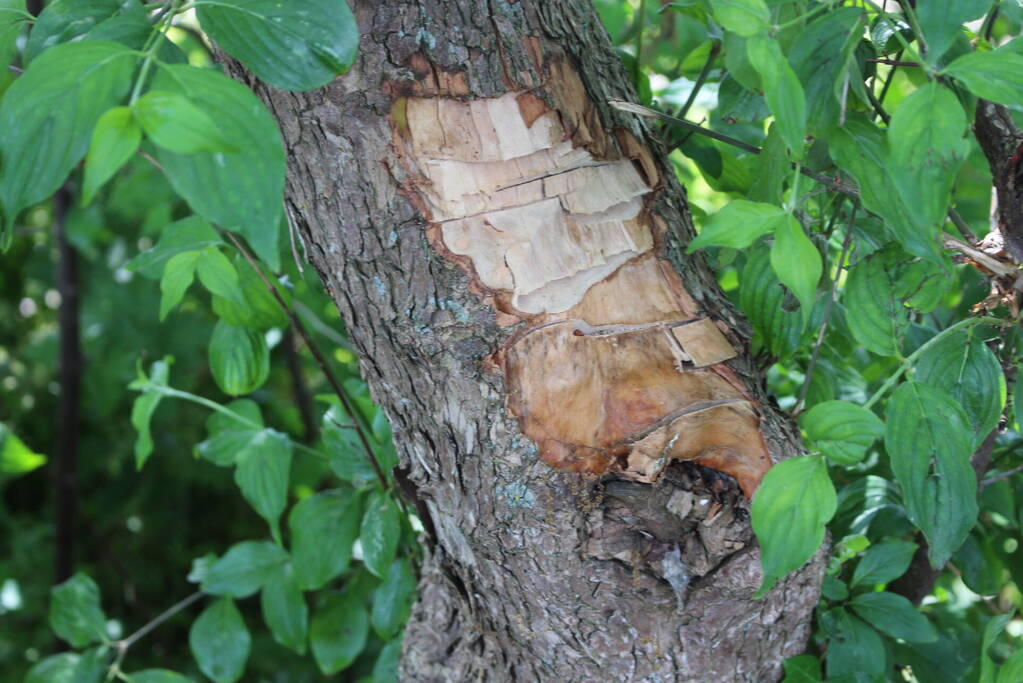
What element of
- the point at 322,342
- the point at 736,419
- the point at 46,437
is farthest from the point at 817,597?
the point at 46,437

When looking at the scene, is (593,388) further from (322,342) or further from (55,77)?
(322,342)

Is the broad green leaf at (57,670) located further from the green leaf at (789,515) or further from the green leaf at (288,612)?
the green leaf at (789,515)

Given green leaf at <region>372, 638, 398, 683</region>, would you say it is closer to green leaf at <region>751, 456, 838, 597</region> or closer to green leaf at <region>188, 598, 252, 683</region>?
green leaf at <region>188, 598, 252, 683</region>

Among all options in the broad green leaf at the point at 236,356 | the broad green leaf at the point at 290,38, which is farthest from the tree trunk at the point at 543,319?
the broad green leaf at the point at 236,356

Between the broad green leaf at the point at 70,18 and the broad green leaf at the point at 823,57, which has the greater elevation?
the broad green leaf at the point at 70,18

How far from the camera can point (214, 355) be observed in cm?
87

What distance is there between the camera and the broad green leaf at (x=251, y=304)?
0.79 meters

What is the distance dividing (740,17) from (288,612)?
0.76 meters

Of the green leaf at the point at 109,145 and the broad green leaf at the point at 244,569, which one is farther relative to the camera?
the broad green leaf at the point at 244,569

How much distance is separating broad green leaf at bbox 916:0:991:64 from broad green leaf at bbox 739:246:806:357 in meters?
0.23

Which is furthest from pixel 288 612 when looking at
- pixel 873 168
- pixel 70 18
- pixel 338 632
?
pixel 873 168

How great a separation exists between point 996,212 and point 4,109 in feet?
2.18

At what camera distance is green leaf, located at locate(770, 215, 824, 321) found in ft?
1.63

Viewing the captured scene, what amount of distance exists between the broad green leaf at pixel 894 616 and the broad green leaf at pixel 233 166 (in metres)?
0.58
